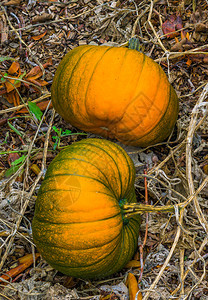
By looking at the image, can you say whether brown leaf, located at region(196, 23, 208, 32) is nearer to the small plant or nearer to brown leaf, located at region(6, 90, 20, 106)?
the small plant

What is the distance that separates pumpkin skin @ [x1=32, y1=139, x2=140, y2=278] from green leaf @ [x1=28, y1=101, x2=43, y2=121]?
2.36ft

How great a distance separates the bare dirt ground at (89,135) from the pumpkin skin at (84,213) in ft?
0.84

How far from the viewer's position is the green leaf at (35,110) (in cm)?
323

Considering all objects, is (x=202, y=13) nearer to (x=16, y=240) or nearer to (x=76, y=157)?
(x=76, y=157)

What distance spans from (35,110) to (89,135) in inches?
20.8

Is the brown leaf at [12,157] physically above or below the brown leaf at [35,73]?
below

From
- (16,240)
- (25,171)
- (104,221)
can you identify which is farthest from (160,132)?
(16,240)

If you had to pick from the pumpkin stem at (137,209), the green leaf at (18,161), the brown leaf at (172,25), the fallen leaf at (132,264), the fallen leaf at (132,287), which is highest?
the brown leaf at (172,25)

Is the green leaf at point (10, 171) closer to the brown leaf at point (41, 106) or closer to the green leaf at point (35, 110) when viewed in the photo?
the green leaf at point (35, 110)

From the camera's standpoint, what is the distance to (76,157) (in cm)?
255

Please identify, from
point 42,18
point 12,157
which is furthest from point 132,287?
point 42,18

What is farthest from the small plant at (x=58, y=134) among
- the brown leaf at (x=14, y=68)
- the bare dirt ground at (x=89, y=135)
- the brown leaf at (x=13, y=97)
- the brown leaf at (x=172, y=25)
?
the brown leaf at (x=172, y=25)

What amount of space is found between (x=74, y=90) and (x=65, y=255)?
47.9 inches

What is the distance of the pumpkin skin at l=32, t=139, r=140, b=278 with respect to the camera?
2.38 metres
